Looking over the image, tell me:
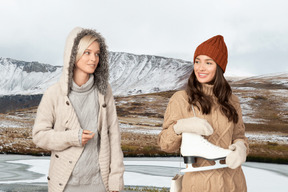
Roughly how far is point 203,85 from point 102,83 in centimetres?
96

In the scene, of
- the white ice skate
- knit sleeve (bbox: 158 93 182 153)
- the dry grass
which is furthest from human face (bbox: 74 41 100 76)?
the dry grass

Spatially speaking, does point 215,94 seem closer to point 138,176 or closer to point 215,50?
point 215,50

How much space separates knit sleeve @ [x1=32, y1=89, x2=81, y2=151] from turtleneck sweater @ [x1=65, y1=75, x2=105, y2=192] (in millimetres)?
193

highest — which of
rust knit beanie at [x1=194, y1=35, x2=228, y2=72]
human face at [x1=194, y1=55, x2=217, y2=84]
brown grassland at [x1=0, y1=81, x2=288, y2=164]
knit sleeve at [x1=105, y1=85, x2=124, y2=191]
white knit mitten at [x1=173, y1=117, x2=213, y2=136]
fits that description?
rust knit beanie at [x1=194, y1=35, x2=228, y2=72]

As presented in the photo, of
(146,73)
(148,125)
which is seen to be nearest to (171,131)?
(148,125)

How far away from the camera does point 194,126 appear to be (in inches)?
108

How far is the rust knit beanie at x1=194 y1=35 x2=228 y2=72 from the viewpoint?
3.03 meters

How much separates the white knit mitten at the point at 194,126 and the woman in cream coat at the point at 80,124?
0.85 meters

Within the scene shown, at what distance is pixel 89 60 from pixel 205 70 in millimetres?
1069

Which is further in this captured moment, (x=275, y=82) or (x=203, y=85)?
(x=275, y=82)

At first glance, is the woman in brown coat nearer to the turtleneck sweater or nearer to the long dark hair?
the long dark hair

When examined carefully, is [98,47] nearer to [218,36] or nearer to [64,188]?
[218,36]

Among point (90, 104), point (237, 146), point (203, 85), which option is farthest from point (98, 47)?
point (237, 146)

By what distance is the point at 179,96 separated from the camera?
305 cm
